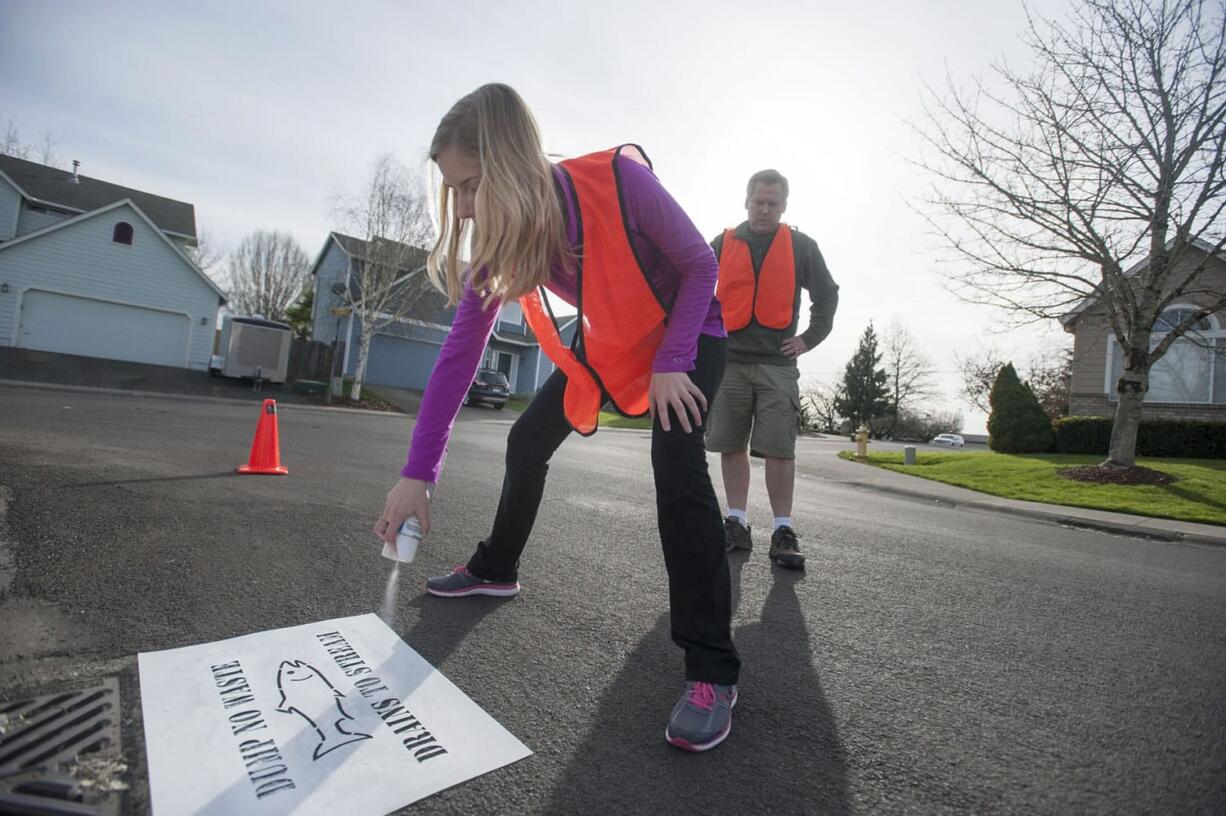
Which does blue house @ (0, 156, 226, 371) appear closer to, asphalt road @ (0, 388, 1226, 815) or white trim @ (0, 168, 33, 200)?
white trim @ (0, 168, 33, 200)

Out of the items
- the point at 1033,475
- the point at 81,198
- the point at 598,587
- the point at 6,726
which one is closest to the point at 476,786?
the point at 6,726

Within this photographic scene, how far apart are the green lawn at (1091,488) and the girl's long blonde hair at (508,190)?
883 centimetres

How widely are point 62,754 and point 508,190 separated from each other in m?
1.63

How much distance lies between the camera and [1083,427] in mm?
15078

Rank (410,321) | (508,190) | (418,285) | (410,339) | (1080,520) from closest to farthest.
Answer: (508,190)
(1080,520)
(418,285)
(410,321)
(410,339)

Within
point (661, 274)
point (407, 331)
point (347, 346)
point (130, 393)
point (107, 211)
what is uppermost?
point (107, 211)

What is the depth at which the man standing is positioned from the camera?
3662 mm

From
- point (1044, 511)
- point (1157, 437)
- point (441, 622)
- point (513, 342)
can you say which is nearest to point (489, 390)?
point (513, 342)

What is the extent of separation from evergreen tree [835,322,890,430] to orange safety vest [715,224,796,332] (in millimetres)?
55186

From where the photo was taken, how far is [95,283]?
72.3 feet

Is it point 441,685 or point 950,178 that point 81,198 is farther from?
point 441,685

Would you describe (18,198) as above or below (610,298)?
above

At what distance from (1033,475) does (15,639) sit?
12376 mm

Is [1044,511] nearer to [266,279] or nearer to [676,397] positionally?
[676,397]
